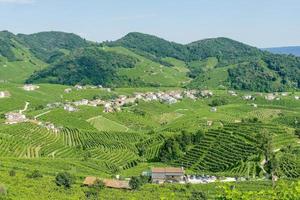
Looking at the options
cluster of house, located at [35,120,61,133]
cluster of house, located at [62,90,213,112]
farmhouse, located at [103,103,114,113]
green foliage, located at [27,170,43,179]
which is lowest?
cluster of house, located at [35,120,61,133]

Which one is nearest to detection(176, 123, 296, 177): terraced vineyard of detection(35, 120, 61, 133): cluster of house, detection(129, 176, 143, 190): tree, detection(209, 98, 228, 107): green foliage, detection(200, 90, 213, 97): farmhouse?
detection(129, 176, 143, 190): tree

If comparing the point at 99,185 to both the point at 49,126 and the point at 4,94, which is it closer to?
the point at 49,126

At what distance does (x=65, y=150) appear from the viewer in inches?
3824

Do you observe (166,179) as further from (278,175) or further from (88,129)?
(88,129)

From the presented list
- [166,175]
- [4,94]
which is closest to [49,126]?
[166,175]

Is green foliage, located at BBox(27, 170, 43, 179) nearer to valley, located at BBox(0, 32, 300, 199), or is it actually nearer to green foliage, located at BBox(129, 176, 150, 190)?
valley, located at BBox(0, 32, 300, 199)

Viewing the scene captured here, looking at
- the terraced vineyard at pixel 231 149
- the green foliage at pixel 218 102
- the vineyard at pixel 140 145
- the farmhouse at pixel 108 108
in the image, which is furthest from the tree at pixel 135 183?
the green foliage at pixel 218 102

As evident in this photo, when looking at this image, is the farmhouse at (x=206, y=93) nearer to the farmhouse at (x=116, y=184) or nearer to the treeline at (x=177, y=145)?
the treeline at (x=177, y=145)

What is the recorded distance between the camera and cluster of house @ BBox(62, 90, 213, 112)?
5894 inches

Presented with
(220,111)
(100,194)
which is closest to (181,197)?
(100,194)

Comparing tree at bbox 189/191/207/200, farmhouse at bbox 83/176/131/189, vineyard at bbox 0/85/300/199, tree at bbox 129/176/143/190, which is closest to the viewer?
tree at bbox 189/191/207/200

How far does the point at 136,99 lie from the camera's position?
555ft

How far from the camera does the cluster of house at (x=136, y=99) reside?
14970cm

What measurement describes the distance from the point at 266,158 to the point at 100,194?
29.9m
